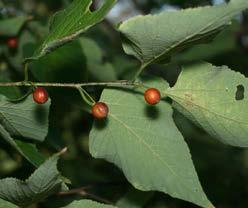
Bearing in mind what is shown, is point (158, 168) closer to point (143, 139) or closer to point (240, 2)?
point (143, 139)

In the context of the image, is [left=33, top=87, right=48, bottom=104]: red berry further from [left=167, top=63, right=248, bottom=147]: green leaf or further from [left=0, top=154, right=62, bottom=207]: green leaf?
[left=167, top=63, right=248, bottom=147]: green leaf

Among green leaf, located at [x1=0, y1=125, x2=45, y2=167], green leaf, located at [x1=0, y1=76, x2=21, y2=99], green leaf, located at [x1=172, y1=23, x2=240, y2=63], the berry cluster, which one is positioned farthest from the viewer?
Answer: green leaf, located at [x1=172, y1=23, x2=240, y2=63]

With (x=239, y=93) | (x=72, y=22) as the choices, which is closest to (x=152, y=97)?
(x=239, y=93)

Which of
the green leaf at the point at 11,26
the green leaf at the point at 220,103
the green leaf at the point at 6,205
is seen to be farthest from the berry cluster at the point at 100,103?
the green leaf at the point at 11,26

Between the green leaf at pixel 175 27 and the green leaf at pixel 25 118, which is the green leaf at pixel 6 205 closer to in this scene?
the green leaf at pixel 25 118

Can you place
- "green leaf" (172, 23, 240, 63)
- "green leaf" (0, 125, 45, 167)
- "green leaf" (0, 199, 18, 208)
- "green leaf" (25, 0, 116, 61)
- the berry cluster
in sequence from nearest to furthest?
"green leaf" (25, 0, 116, 61), "green leaf" (0, 199, 18, 208), the berry cluster, "green leaf" (0, 125, 45, 167), "green leaf" (172, 23, 240, 63)

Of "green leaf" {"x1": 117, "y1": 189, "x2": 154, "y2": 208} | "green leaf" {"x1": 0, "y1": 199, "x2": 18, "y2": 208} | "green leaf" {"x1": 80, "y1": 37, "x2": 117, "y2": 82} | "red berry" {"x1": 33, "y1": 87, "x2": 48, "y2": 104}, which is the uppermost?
"red berry" {"x1": 33, "y1": 87, "x2": 48, "y2": 104}

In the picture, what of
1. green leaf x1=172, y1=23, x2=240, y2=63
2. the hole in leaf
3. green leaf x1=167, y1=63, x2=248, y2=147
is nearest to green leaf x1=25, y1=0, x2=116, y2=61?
green leaf x1=167, y1=63, x2=248, y2=147
